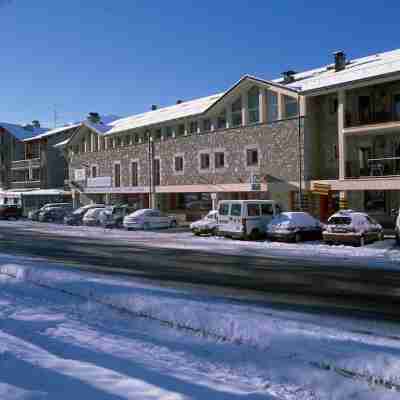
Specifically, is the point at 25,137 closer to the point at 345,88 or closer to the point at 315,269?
the point at 345,88

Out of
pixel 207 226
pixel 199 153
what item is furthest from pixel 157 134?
pixel 207 226

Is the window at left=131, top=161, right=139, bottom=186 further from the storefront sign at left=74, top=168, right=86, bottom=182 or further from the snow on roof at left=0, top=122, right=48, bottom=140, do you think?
the snow on roof at left=0, top=122, right=48, bottom=140

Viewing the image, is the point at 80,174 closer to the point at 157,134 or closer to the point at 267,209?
the point at 157,134

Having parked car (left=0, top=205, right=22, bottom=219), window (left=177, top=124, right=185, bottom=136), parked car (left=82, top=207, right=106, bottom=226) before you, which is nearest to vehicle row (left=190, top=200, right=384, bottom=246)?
→ parked car (left=82, top=207, right=106, bottom=226)

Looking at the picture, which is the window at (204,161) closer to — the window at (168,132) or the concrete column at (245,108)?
the concrete column at (245,108)

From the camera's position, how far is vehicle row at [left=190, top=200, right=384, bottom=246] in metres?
20.0

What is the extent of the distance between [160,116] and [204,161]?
847 cm

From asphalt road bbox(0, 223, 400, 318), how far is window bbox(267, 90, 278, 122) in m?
13.6

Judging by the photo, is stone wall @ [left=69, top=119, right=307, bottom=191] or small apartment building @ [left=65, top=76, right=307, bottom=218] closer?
stone wall @ [left=69, top=119, right=307, bottom=191]

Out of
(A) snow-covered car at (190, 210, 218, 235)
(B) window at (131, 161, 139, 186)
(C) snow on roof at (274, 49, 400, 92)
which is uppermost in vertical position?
(C) snow on roof at (274, 49, 400, 92)

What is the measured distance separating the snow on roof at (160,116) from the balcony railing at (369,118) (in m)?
11.2

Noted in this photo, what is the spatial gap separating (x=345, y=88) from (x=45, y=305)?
21040 mm

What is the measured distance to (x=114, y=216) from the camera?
33406mm

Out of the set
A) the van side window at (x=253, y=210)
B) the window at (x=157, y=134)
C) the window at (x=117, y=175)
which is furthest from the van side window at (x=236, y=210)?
the window at (x=117, y=175)
